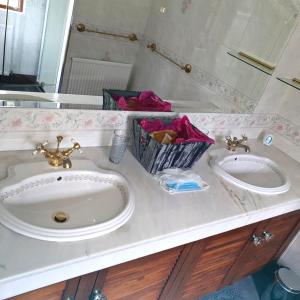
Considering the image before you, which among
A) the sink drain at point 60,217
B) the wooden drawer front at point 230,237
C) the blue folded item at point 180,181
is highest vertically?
the blue folded item at point 180,181

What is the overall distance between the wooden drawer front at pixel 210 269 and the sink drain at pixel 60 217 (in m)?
0.59

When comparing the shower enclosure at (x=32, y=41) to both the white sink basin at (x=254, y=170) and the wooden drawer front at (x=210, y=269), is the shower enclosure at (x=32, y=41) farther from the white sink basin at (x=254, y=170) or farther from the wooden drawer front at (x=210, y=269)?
the wooden drawer front at (x=210, y=269)

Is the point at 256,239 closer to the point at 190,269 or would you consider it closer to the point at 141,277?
the point at 190,269

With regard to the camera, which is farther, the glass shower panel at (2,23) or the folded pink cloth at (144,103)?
the folded pink cloth at (144,103)

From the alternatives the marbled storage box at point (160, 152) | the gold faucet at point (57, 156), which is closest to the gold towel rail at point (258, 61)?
the marbled storage box at point (160, 152)

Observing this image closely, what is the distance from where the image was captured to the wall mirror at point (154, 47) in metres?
1.03

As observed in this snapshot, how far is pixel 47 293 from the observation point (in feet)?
2.89

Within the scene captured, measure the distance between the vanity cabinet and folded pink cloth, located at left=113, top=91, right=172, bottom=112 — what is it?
0.60 meters

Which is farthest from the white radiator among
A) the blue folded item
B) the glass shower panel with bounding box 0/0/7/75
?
the blue folded item

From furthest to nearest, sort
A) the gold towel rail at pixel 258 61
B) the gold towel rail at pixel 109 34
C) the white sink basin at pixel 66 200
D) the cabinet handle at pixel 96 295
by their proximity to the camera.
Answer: the gold towel rail at pixel 258 61 < the gold towel rail at pixel 109 34 < the cabinet handle at pixel 96 295 < the white sink basin at pixel 66 200

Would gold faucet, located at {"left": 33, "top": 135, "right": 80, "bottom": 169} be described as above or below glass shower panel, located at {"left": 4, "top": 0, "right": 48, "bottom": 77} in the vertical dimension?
below

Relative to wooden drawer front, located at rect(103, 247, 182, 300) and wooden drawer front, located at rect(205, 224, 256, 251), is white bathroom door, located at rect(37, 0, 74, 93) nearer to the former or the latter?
wooden drawer front, located at rect(103, 247, 182, 300)

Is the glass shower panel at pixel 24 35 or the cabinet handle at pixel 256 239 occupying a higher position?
the glass shower panel at pixel 24 35

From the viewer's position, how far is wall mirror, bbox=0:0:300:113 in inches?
40.6
